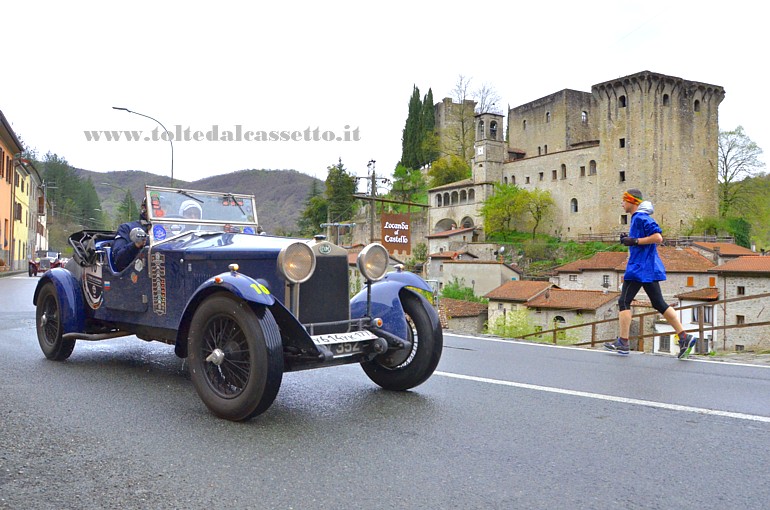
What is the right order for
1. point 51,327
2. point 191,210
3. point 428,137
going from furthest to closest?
point 428,137 < point 51,327 < point 191,210

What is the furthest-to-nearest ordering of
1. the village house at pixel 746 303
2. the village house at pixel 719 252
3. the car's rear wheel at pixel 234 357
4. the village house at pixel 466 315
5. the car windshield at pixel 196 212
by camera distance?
the village house at pixel 719 252
the village house at pixel 466 315
the village house at pixel 746 303
the car windshield at pixel 196 212
the car's rear wheel at pixel 234 357

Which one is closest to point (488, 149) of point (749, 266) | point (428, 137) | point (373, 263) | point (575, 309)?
point (428, 137)

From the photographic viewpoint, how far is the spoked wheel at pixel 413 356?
5383mm

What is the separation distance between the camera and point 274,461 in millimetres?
3549

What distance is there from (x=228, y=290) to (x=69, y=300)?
3257 mm

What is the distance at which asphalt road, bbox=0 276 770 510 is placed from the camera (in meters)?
3.04

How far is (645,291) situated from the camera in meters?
7.37

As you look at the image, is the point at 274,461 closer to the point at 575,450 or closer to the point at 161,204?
the point at 575,450

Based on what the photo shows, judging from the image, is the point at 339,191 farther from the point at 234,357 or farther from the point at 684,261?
the point at 234,357

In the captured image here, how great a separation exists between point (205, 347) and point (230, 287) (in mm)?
629

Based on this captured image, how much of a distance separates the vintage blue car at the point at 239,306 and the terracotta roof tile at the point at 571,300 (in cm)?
3991

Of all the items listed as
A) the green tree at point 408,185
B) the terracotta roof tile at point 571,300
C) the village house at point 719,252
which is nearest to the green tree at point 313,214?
the green tree at point 408,185

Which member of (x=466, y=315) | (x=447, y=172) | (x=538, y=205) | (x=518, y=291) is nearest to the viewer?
(x=518, y=291)

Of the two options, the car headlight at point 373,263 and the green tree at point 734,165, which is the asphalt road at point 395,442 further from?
the green tree at point 734,165
